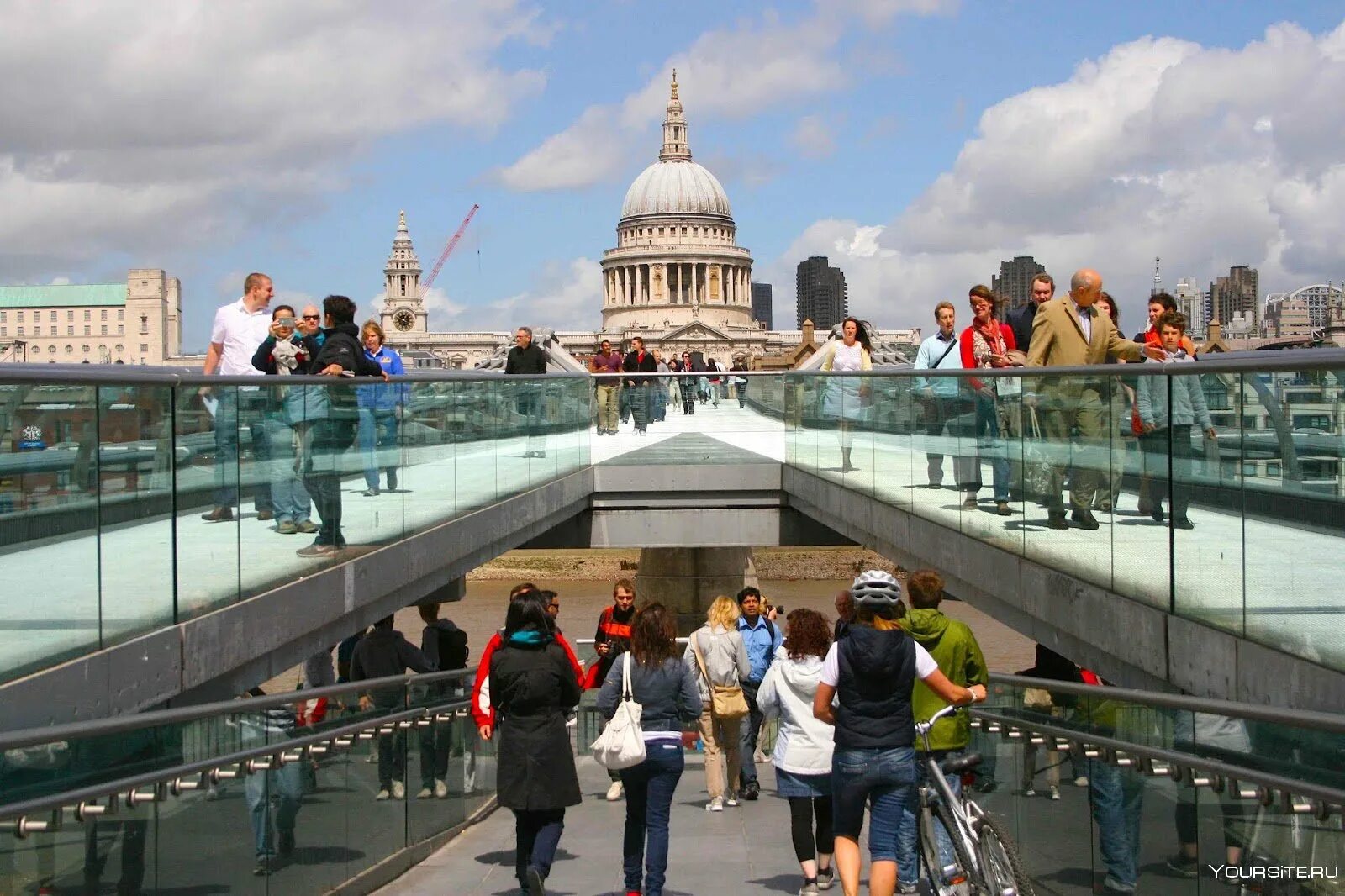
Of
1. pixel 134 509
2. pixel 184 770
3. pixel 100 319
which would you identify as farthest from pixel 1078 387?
pixel 100 319

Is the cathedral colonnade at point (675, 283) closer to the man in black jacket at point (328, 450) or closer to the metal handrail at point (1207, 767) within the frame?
the man in black jacket at point (328, 450)

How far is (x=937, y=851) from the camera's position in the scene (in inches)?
293

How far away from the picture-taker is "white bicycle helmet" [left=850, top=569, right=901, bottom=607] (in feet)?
24.3

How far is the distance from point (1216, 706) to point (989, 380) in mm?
5674

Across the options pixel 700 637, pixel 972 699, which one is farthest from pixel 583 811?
pixel 972 699

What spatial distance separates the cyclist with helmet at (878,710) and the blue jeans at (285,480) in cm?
361

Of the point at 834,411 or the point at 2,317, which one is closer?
the point at 834,411

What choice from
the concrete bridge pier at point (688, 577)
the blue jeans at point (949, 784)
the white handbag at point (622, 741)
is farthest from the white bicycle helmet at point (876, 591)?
the concrete bridge pier at point (688, 577)

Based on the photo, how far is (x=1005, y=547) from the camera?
1127cm

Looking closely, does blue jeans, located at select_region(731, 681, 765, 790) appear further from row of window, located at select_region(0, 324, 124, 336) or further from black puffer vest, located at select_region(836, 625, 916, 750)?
row of window, located at select_region(0, 324, 124, 336)

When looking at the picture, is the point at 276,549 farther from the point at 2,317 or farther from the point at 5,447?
the point at 2,317

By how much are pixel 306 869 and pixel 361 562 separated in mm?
2773

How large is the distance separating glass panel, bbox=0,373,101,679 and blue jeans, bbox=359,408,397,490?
4.30m

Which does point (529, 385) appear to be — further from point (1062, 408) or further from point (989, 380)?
point (1062, 408)
